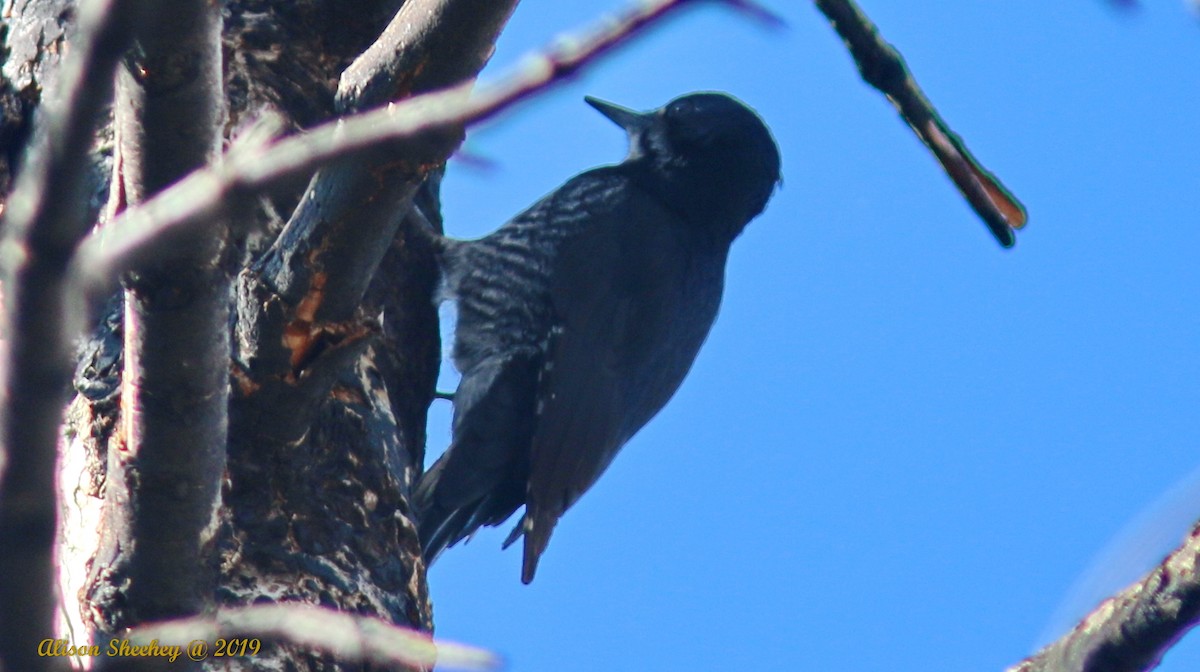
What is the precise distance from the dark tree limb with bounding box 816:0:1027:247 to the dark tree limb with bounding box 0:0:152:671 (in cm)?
94

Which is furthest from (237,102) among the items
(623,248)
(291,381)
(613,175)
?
(613,175)

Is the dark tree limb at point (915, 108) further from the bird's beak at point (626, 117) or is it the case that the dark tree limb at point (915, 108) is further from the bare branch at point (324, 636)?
the bird's beak at point (626, 117)

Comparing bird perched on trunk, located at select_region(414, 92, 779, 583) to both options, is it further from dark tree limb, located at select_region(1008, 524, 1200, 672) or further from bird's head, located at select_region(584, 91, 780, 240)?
dark tree limb, located at select_region(1008, 524, 1200, 672)

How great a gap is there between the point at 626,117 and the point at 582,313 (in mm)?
1322

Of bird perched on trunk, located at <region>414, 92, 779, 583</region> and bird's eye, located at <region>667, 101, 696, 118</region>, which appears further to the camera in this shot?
bird's eye, located at <region>667, 101, 696, 118</region>

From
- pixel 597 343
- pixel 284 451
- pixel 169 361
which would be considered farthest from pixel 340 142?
pixel 597 343

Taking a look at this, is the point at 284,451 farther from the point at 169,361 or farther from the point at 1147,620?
the point at 1147,620

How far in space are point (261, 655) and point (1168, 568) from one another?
119 centimetres

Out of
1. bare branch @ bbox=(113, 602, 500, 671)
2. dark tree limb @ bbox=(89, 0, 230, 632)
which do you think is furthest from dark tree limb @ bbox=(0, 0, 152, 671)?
dark tree limb @ bbox=(89, 0, 230, 632)

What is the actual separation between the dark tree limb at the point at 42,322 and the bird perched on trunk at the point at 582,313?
2222 mm

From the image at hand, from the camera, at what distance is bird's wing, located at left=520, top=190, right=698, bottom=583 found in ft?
11.7

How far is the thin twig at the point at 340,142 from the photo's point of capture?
737 mm

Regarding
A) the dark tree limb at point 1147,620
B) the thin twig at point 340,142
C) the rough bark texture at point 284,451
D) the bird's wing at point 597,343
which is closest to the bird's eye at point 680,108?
the bird's wing at point 597,343

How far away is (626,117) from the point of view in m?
4.96
